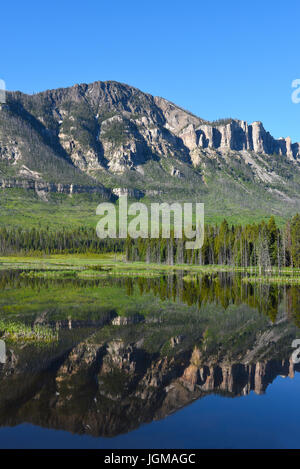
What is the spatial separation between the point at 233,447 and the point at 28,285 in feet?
202

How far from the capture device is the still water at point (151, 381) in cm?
1630

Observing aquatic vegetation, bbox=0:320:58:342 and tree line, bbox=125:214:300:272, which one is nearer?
aquatic vegetation, bbox=0:320:58:342

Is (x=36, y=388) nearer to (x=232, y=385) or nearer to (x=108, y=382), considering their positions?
(x=108, y=382)

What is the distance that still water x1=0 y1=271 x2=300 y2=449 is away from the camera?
16.3 meters

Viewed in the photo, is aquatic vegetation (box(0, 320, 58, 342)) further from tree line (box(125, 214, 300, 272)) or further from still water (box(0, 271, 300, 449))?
tree line (box(125, 214, 300, 272))

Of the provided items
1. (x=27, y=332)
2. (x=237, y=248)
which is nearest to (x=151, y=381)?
(x=27, y=332)

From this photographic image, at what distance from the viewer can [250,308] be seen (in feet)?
161

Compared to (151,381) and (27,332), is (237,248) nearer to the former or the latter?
(27,332)

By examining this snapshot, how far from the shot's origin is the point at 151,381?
2247 cm

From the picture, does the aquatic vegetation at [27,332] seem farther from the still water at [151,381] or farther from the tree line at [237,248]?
the tree line at [237,248]

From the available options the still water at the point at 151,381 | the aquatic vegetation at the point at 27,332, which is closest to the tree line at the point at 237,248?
the still water at the point at 151,381

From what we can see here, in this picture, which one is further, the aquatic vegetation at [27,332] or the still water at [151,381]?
the aquatic vegetation at [27,332]

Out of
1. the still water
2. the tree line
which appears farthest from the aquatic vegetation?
the tree line
